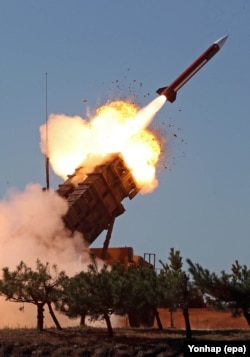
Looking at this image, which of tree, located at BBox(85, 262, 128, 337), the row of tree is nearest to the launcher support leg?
the row of tree

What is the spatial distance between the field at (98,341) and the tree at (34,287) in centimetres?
125

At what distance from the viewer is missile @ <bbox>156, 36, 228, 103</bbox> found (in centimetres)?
3653

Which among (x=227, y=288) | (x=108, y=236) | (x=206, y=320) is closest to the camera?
(x=227, y=288)

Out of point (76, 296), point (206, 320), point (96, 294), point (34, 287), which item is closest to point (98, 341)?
point (96, 294)

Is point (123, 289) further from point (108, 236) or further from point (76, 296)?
point (108, 236)

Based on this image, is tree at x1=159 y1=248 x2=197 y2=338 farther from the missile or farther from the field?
the missile

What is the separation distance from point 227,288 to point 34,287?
8.09 meters

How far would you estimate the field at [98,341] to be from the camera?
26.5 metres

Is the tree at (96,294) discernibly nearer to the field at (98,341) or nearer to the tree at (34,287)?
the tree at (34,287)

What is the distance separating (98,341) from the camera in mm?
27938

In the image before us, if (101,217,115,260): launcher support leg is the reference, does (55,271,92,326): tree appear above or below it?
below

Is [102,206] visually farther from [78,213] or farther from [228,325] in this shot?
[228,325]

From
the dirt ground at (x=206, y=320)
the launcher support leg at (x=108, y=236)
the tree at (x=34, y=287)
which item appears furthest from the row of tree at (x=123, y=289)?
the dirt ground at (x=206, y=320)

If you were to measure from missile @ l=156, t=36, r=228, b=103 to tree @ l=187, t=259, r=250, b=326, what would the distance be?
11.5m
